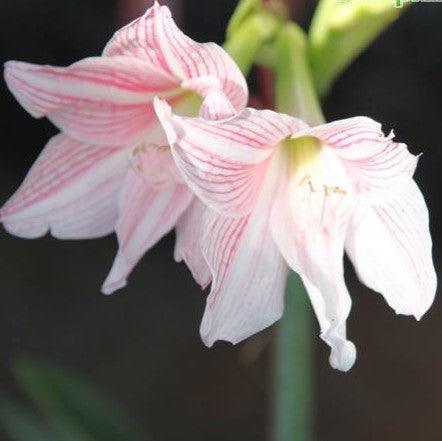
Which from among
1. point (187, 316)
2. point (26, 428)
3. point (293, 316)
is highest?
point (293, 316)

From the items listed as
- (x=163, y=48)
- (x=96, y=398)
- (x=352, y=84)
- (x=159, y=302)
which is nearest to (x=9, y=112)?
(x=159, y=302)

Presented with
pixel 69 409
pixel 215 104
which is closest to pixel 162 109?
pixel 215 104

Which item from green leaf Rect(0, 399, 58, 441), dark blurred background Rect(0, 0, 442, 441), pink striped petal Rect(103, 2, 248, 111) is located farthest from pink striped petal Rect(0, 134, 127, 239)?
dark blurred background Rect(0, 0, 442, 441)

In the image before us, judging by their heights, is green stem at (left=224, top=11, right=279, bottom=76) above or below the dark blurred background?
above

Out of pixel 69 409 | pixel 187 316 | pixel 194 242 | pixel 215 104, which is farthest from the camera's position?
pixel 187 316

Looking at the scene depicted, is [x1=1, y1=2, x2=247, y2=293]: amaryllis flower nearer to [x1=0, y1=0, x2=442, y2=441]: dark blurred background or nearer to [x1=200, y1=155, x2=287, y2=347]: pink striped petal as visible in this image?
[x1=200, y1=155, x2=287, y2=347]: pink striped petal

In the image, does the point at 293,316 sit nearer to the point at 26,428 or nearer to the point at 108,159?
the point at 108,159

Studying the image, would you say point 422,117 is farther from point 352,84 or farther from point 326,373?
point 326,373
